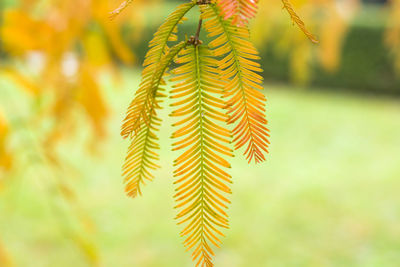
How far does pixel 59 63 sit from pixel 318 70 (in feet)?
25.8

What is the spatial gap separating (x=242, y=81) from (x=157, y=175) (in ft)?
14.9

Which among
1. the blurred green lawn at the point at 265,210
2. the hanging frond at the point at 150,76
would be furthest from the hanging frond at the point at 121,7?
the blurred green lawn at the point at 265,210

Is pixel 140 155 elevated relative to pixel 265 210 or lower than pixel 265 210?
elevated

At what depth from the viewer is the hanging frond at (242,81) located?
0.96ft

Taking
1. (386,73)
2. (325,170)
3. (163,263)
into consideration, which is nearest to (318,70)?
(386,73)

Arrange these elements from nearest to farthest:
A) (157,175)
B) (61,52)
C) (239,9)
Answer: (239,9), (61,52), (157,175)

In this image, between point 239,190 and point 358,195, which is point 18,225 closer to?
point 239,190

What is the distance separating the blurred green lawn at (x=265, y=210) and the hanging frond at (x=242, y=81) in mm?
2097

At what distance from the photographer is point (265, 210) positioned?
13.3 ft

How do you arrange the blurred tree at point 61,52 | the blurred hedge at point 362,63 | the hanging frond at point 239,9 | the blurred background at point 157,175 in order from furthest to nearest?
the blurred hedge at point 362,63 → the blurred background at point 157,175 → the blurred tree at point 61,52 → the hanging frond at point 239,9

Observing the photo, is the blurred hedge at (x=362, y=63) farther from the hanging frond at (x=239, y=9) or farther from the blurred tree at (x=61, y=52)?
the hanging frond at (x=239, y=9)

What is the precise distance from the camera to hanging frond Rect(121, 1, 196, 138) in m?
0.31

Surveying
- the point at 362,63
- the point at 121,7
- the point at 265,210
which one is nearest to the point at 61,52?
the point at 121,7

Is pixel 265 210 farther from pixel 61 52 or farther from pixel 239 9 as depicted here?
pixel 239 9
